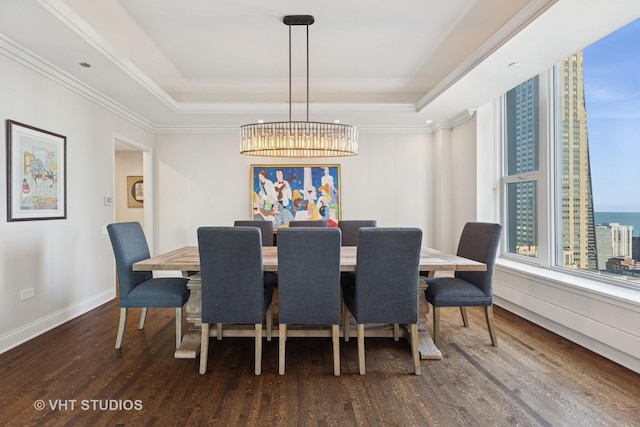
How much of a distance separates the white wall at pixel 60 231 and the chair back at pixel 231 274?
1722 millimetres

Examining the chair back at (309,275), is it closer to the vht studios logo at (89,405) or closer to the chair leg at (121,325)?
the vht studios logo at (89,405)

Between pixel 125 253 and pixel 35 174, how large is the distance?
112cm

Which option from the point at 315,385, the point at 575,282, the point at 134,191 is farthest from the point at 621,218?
the point at 134,191

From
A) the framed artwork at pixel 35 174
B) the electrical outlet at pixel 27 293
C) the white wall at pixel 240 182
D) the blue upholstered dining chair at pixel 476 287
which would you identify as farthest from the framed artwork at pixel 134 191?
the blue upholstered dining chair at pixel 476 287

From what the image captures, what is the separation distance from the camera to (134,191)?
259 inches

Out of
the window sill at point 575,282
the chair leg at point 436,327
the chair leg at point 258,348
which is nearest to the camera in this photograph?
the chair leg at point 258,348

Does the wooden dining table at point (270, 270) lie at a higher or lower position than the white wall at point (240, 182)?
lower

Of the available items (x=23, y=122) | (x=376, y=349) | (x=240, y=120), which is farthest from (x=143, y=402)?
(x=240, y=120)

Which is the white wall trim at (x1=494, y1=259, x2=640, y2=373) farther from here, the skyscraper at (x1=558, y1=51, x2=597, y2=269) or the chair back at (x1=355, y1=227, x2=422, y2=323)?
the chair back at (x1=355, y1=227, x2=422, y2=323)

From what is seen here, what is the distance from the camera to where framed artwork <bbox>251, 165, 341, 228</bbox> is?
17.7 ft

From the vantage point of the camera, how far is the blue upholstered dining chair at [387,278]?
7.59ft

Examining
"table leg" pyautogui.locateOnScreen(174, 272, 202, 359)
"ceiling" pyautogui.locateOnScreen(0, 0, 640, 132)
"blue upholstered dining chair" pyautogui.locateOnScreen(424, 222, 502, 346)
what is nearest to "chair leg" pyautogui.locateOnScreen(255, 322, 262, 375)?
"table leg" pyautogui.locateOnScreen(174, 272, 202, 359)

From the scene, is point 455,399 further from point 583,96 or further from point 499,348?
point 583,96

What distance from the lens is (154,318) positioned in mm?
3656
